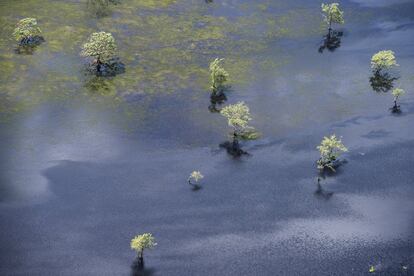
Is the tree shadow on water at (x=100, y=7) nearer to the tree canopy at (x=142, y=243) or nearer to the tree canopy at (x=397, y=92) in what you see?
the tree canopy at (x=397, y=92)

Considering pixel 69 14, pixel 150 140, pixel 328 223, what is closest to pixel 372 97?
pixel 328 223

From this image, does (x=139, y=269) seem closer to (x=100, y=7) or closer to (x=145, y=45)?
(x=145, y=45)

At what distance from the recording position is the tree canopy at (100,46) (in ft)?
307

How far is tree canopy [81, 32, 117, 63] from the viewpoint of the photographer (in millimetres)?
93625

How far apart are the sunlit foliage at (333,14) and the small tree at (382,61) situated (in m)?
14.9

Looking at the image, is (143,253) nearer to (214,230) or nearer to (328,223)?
(214,230)

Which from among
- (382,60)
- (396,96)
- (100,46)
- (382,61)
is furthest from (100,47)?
(396,96)

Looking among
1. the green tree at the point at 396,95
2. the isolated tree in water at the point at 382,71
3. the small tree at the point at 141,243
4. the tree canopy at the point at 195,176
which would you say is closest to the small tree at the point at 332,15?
the isolated tree in water at the point at 382,71

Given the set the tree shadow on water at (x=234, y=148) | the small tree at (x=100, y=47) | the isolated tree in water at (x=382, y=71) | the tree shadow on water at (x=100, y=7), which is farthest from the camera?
the tree shadow on water at (x=100, y=7)

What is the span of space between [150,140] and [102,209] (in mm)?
15440

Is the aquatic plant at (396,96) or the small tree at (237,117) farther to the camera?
the aquatic plant at (396,96)

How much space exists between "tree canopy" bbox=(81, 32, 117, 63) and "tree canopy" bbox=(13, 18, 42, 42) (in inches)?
482

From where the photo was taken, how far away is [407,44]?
10225cm

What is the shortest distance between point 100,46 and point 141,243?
46094 mm
